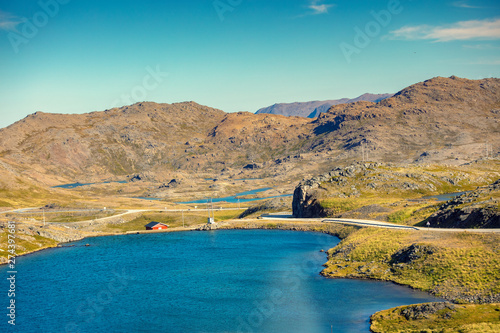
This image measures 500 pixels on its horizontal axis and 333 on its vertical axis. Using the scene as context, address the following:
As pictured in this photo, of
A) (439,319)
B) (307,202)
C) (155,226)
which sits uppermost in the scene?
(307,202)

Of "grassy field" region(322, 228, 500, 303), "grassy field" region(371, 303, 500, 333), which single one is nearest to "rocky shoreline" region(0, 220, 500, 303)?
"grassy field" region(322, 228, 500, 303)

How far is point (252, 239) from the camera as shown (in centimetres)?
15150

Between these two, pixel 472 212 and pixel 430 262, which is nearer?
pixel 430 262

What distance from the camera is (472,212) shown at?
336 feet

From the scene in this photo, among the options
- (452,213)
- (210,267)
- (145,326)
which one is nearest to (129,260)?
(210,267)

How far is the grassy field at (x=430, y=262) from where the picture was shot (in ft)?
234

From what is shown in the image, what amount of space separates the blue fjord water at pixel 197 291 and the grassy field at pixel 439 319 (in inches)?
145

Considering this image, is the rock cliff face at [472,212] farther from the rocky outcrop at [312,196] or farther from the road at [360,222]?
the rocky outcrop at [312,196]

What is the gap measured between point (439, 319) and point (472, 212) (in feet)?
169

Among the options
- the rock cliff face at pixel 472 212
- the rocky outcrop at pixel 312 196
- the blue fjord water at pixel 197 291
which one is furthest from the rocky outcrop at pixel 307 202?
the rock cliff face at pixel 472 212

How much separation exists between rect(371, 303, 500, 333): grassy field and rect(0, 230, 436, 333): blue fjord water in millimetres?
3684

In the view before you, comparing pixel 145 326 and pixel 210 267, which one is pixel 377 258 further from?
pixel 145 326

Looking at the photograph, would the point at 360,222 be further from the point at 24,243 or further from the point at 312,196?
the point at 24,243

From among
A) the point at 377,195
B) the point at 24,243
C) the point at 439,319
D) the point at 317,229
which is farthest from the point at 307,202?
the point at 439,319
